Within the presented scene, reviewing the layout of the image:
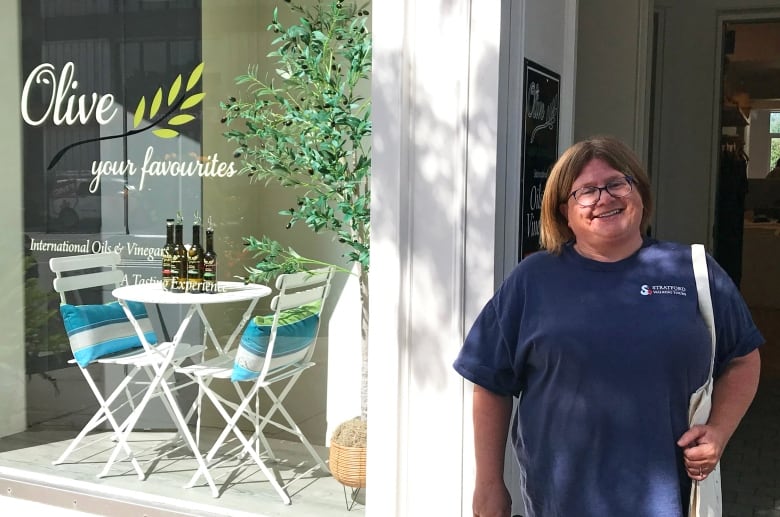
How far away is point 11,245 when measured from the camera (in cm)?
466

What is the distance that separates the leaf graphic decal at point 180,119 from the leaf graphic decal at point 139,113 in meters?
0.16

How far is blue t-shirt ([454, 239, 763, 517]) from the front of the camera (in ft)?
6.02

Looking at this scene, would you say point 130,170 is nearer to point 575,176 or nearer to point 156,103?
point 156,103

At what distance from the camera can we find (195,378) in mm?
3873

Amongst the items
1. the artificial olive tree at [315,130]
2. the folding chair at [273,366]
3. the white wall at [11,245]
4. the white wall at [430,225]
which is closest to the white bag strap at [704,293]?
the white wall at [430,225]

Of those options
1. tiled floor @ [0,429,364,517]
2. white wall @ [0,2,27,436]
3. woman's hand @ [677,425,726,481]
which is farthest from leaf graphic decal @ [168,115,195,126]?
woman's hand @ [677,425,726,481]

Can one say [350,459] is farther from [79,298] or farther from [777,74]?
[777,74]

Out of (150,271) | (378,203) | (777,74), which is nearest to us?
(378,203)

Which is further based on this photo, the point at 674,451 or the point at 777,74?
the point at 777,74

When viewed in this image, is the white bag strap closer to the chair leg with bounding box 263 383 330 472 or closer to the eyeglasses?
the eyeglasses

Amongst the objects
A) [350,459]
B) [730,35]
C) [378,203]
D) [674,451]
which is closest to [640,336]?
[674,451]

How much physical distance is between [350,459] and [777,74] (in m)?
7.70

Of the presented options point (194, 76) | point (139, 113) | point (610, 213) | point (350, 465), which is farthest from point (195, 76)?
point (610, 213)

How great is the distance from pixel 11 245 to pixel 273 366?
1823 mm
